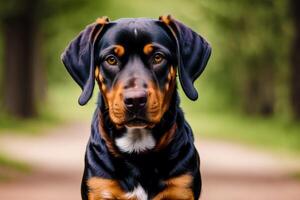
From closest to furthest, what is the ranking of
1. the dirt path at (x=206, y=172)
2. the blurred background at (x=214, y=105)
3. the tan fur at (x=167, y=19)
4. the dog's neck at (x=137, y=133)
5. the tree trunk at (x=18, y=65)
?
the dog's neck at (x=137, y=133) → the tan fur at (x=167, y=19) → the dirt path at (x=206, y=172) → the blurred background at (x=214, y=105) → the tree trunk at (x=18, y=65)

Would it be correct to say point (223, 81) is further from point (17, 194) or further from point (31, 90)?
point (17, 194)

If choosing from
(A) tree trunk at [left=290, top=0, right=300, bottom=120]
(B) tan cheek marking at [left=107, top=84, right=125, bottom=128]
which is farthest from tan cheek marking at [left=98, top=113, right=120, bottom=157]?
(A) tree trunk at [left=290, top=0, right=300, bottom=120]

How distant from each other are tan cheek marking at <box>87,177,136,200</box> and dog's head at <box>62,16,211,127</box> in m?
0.44

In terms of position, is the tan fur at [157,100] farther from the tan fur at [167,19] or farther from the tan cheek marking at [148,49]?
the tan fur at [167,19]

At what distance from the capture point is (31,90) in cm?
2878

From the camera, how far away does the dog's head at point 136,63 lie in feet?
19.4

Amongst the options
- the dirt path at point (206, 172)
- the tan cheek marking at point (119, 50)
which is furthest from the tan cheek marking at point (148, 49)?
the dirt path at point (206, 172)

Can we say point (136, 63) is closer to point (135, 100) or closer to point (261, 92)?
point (135, 100)

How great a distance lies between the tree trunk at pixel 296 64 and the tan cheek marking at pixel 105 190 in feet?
62.8

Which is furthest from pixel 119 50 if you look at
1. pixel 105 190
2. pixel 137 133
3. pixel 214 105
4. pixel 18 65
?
pixel 214 105

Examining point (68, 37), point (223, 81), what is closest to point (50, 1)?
point (223, 81)

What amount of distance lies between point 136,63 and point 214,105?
34824 mm

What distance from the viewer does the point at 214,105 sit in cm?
4078

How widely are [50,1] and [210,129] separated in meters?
6.72
